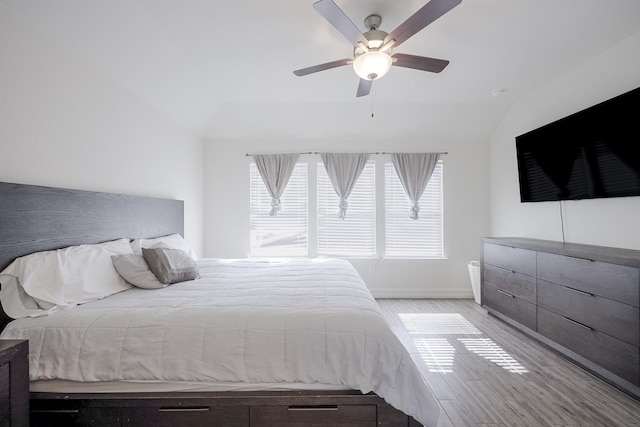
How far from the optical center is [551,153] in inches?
110

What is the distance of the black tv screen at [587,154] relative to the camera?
2.08 meters

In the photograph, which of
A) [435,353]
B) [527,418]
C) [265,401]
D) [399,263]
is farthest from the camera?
[399,263]

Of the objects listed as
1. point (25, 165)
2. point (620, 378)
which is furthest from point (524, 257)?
point (25, 165)

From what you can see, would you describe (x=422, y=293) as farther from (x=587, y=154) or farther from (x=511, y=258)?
(x=587, y=154)

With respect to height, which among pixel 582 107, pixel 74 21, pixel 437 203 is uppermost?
pixel 74 21

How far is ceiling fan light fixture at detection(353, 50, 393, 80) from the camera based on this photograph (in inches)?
72.1

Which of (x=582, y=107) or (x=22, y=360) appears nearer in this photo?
(x=22, y=360)

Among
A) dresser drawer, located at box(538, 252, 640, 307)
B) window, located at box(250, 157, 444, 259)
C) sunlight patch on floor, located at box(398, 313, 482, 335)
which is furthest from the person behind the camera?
window, located at box(250, 157, 444, 259)

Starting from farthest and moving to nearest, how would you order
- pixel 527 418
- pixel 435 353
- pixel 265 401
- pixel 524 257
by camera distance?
1. pixel 524 257
2. pixel 435 353
3. pixel 527 418
4. pixel 265 401

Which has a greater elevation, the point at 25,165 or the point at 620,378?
the point at 25,165

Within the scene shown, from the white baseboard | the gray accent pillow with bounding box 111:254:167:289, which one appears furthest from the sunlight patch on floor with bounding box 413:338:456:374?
the gray accent pillow with bounding box 111:254:167:289

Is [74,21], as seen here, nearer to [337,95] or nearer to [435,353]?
[337,95]

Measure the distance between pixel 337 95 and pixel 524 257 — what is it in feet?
9.10

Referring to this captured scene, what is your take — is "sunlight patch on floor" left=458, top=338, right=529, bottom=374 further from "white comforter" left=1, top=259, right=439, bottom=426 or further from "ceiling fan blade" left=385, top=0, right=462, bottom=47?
"ceiling fan blade" left=385, top=0, right=462, bottom=47
